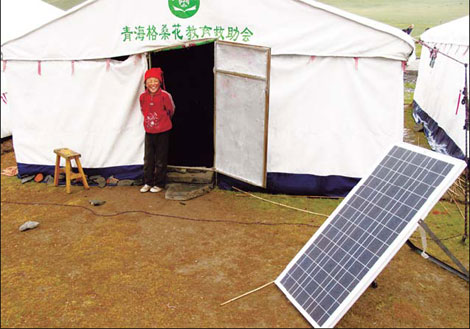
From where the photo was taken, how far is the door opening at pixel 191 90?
27.0 ft

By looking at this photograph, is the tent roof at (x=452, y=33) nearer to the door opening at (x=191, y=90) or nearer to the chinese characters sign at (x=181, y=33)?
the chinese characters sign at (x=181, y=33)

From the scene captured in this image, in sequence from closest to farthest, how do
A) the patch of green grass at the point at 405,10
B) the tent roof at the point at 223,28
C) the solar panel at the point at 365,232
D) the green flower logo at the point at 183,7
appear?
the solar panel at the point at 365,232, the patch of green grass at the point at 405,10, the tent roof at the point at 223,28, the green flower logo at the point at 183,7

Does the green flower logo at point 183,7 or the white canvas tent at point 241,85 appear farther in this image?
the green flower logo at point 183,7

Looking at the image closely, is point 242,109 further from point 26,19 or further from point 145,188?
point 26,19

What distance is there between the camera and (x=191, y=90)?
877 cm

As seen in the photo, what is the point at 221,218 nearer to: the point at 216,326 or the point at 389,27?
the point at 216,326

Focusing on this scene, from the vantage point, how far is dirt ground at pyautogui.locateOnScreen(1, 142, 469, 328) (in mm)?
3695

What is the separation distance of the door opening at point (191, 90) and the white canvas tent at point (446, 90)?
414 centimetres

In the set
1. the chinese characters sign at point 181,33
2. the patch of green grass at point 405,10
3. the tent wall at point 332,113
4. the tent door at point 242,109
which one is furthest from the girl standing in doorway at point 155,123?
the patch of green grass at point 405,10

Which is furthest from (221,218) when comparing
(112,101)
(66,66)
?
(66,66)

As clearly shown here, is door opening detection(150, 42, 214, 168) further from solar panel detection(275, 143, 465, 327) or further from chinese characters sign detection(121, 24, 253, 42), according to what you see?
solar panel detection(275, 143, 465, 327)

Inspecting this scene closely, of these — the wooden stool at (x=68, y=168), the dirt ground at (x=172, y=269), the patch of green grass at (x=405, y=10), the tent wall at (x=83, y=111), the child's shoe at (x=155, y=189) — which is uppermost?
the patch of green grass at (x=405, y=10)

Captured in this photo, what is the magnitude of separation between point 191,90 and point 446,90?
16.8 feet

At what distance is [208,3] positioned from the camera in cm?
570
